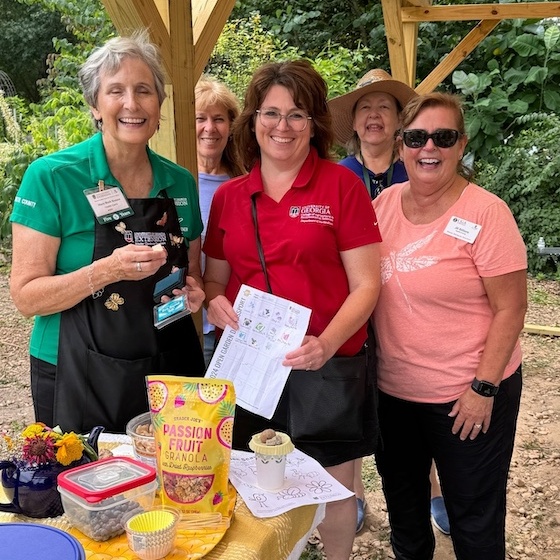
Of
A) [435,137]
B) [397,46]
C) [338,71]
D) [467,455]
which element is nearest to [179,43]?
[435,137]

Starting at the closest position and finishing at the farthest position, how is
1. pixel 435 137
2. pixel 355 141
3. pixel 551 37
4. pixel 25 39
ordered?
pixel 435 137 < pixel 355 141 < pixel 551 37 < pixel 25 39

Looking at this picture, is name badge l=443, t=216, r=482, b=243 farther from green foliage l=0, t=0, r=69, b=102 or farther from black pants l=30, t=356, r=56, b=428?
green foliage l=0, t=0, r=69, b=102

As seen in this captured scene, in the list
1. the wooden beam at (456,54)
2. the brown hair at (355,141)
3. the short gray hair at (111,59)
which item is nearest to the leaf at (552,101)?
the wooden beam at (456,54)

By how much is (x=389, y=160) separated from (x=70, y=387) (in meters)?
1.84

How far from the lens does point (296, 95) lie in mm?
2006

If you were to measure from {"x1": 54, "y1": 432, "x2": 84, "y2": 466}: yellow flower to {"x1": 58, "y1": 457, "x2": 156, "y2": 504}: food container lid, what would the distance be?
49 mm

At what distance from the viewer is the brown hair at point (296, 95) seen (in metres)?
2.01

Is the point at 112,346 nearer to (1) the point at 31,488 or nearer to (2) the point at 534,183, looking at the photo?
(1) the point at 31,488

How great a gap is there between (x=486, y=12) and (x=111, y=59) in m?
5.06

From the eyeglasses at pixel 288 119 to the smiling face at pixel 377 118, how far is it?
39.2 inches

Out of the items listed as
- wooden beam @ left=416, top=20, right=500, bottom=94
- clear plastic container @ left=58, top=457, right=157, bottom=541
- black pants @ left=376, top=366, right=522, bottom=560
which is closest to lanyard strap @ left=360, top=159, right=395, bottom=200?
black pants @ left=376, top=366, right=522, bottom=560

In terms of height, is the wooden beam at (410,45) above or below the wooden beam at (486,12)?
below

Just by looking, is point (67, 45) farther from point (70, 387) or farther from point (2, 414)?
point (70, 387)

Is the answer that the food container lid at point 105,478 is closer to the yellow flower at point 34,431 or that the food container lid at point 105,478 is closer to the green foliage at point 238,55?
the yellow flower at point 34,431
